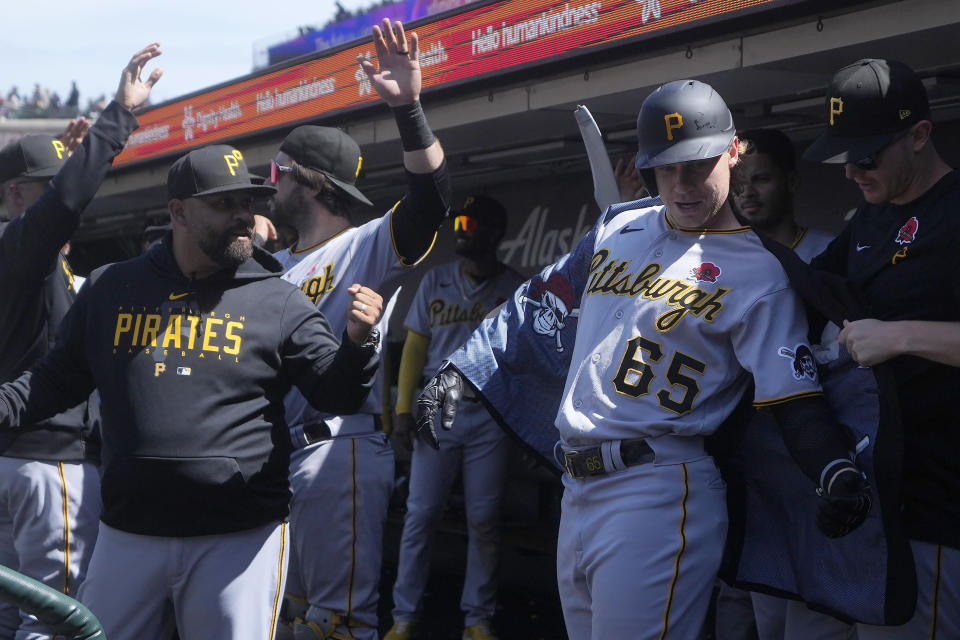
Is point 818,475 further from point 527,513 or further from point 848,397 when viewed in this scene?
point 527,513

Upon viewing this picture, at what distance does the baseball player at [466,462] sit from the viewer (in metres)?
5.59

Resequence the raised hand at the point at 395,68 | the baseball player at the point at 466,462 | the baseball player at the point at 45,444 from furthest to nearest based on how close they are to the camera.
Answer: the baseball player at the point at 466,462 → the baseball player at the point at 45,444 → the raised hand at the point at 395,68

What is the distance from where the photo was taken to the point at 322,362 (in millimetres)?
3025

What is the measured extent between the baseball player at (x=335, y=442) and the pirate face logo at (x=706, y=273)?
1.00 metres

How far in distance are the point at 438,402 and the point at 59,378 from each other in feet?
3.51

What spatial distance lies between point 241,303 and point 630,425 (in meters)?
1.11

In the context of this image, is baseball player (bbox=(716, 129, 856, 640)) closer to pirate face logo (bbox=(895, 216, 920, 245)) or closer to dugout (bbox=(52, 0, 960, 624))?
dugout (bbox=(52, 0, 960, 624))

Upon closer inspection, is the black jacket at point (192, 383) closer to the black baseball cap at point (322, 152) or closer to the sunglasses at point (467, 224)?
the black baseball cap at point (322, 152)

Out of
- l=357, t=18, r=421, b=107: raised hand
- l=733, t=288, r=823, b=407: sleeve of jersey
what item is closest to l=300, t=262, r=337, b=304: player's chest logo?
l=357, t=18, r=421, b=107: raised hand

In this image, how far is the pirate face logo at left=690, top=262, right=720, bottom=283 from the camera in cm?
273

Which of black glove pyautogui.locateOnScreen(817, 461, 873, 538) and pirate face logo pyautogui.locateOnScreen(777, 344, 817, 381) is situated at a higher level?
pirate face logo pyautogui.locateOnScreen(777, 344, 817, 381)

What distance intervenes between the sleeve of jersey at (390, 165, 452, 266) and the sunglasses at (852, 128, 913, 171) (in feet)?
4.18

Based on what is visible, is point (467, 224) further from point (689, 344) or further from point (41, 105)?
point (41, 105)

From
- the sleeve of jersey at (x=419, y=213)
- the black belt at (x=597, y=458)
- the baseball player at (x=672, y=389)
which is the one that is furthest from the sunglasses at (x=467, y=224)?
the black belt at (x=597, y=458)
